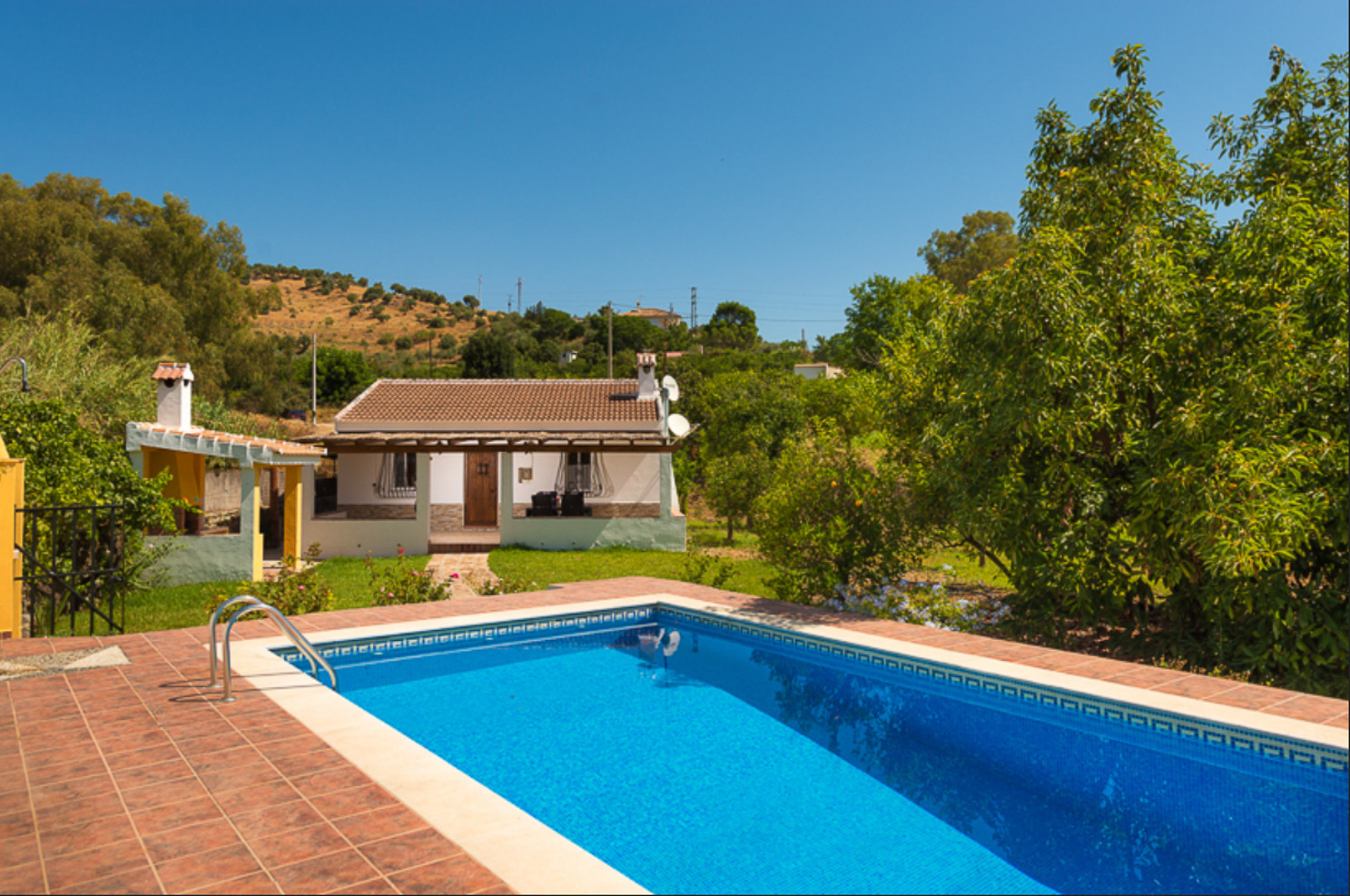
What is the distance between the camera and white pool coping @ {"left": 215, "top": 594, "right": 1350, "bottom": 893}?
372 cm

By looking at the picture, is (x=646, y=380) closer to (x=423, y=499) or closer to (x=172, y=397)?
(x=423, y=499)

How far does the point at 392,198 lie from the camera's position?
115 ft

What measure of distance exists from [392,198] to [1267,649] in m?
35.2

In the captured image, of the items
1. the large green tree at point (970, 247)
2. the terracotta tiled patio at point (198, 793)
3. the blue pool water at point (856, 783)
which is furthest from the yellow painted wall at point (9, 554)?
the large green tree at point (970, 247)

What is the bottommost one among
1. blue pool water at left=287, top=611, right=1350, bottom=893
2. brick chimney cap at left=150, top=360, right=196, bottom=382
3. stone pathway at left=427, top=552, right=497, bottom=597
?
blue pool water at left=287, top=611, right=1350, bottom=893

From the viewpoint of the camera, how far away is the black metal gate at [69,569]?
343 inches

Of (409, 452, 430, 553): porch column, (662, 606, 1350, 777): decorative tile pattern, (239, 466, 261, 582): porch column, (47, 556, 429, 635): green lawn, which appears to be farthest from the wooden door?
(662, 606, 1350, 777): decorative tile pattern

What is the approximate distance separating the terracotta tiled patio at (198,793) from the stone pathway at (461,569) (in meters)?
5.79

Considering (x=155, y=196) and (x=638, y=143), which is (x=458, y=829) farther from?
(x=155, y=196)

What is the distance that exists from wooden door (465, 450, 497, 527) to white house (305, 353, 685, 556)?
28mm

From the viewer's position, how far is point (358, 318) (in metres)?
74.3

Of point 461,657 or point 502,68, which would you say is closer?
point 461,657

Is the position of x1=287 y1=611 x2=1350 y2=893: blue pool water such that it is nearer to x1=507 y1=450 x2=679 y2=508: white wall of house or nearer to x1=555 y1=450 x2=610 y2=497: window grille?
x1=507 y1=450 x2=679 y2=508: white wall of house

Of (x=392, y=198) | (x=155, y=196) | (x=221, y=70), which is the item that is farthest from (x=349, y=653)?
(x=155, y=196)
